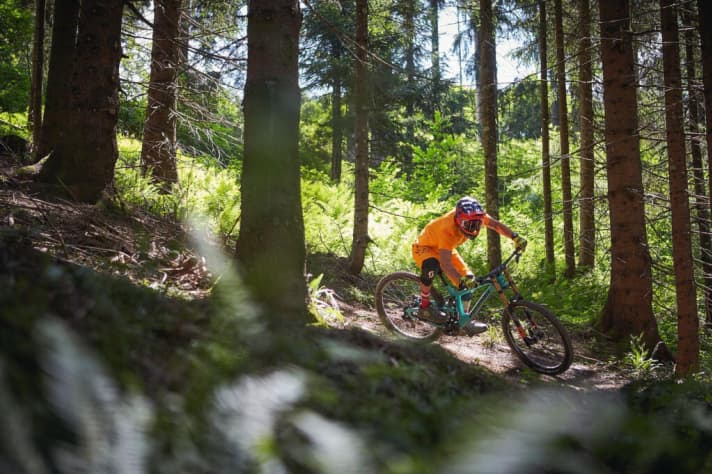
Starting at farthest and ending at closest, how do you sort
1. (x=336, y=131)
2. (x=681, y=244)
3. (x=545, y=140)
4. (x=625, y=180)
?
1. (x=336, y=131)
2. (x=545, y=140)
3. (x=625, y=180)
4. (x=681, y=244)

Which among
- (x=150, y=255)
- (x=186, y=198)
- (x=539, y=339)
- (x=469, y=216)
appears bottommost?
(x=539, y=339)

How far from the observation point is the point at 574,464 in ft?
4.28

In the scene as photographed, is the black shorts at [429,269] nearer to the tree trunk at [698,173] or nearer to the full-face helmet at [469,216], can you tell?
the full-face helmet at [469,216]

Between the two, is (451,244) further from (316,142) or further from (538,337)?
(316,142)

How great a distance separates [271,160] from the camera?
4.75m

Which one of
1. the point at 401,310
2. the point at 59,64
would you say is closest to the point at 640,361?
the point at 401,310

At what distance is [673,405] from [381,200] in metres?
15.1

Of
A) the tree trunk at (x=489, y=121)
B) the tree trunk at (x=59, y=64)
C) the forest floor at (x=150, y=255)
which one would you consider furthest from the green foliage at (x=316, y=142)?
the forest floor at (x=150, y=255)

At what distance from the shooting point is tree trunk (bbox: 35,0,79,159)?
8.46 meters

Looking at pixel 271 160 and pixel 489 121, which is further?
Result: pixel 489 121

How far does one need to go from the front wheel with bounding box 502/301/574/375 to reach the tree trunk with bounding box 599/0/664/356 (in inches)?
95.1

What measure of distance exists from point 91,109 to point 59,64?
8.93 feet

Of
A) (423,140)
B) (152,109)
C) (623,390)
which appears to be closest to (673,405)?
(623,390)

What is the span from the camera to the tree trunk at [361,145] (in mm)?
9484
